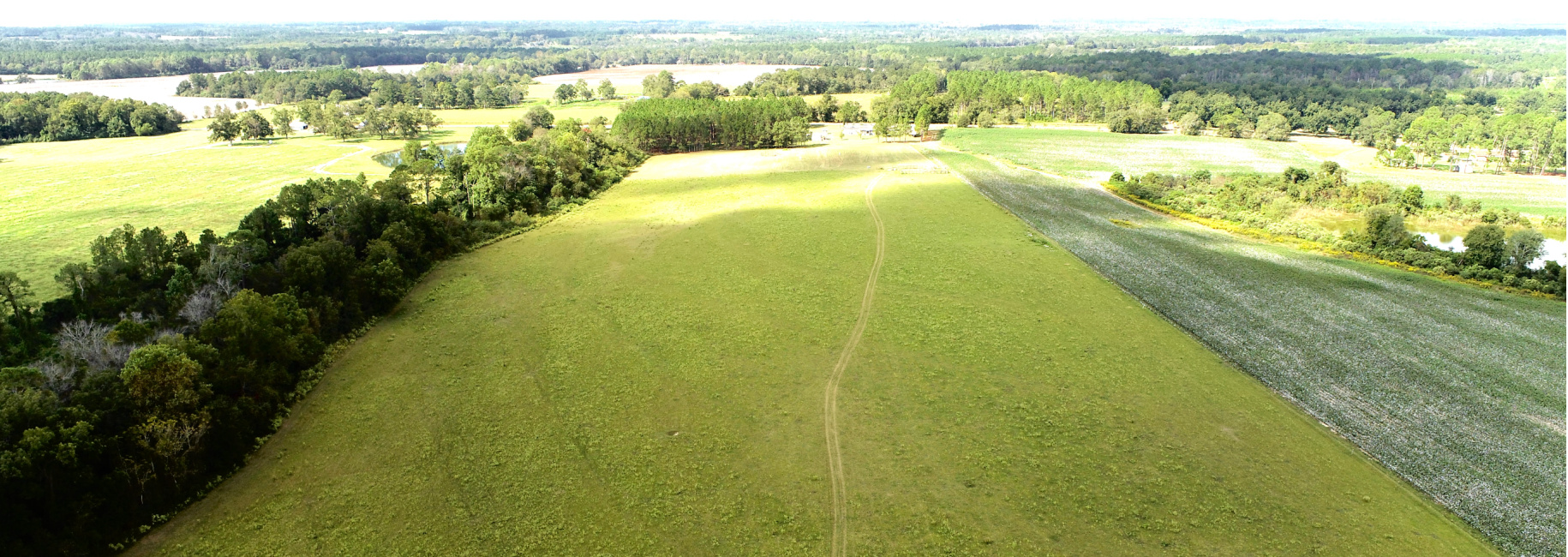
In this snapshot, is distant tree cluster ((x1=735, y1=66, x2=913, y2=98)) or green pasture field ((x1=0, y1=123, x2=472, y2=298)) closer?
green pasture field ((x1=0, y1=123, x2=472, y2=298))

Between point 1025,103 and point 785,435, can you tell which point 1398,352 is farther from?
point 1025,103

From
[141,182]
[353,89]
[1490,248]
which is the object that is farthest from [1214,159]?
[353,89]

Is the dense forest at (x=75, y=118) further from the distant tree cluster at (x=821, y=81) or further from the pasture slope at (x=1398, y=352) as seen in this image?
the pasture slope at (x=1398, y=352)

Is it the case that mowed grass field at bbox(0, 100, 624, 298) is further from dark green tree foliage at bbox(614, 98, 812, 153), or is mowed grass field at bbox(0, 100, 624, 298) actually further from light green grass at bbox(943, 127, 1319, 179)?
light green grass at bbox(943, 127, 1319, 179)

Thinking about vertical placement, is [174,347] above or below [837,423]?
above

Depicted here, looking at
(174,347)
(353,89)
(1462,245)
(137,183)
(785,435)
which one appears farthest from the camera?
(353,89)

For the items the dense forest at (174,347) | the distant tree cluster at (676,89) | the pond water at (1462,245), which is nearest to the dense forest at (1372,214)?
the pond water at (1462,245)

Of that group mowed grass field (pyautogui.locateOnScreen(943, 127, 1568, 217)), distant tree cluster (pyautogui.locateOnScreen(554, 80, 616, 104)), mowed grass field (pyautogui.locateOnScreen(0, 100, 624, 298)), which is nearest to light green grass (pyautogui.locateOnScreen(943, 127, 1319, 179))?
mowed grass field (pyautogui.locateOnScreen(943, 127, 1568, 217))

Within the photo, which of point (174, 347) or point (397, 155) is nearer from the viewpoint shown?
point (174, 347)
